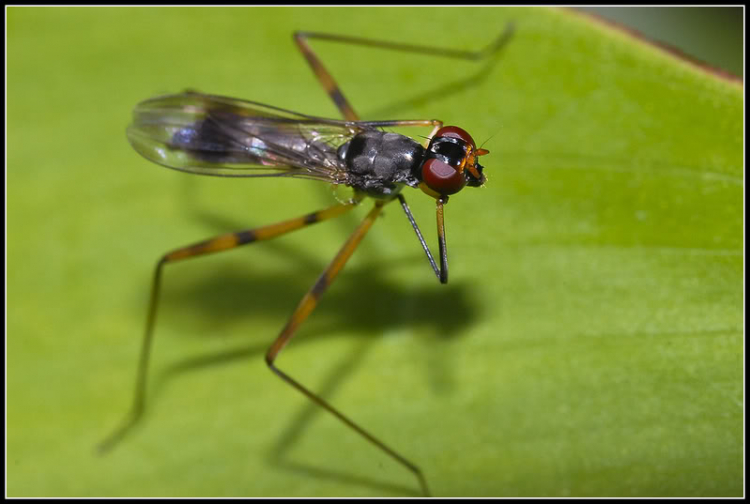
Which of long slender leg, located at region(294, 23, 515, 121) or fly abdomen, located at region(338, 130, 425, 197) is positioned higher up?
long slender leg, located at region(294, 23, 515, 121)

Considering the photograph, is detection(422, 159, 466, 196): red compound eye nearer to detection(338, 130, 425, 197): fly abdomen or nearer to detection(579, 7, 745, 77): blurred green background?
detection(338, 130, 425, 197): fly abdomen

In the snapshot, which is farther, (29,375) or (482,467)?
(29,375)

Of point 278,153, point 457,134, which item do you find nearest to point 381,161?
point 457,134

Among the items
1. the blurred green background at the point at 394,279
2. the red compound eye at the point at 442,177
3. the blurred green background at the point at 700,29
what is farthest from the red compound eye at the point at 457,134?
the blurred green background at the point at 700,29

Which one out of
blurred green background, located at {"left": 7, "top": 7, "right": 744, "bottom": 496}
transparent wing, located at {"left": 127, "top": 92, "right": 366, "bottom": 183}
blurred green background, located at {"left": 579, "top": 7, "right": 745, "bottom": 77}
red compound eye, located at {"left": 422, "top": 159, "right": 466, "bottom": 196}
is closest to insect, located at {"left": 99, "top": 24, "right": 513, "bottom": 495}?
transparent wing, located at {"left": 127, "top": 92, "right": 366, "bottom": 183}

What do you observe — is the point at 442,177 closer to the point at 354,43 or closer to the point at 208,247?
the point at 354,43

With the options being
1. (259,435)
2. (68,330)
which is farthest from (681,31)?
(68,330)

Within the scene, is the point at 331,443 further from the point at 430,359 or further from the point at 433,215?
the point at 433,215
